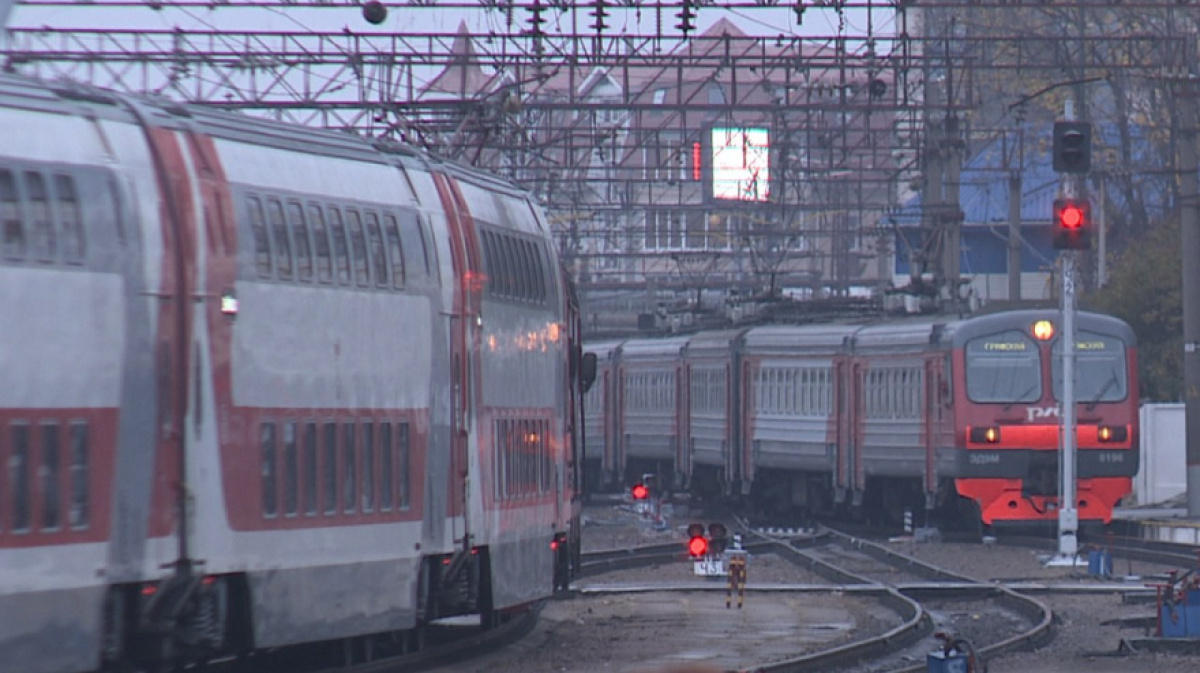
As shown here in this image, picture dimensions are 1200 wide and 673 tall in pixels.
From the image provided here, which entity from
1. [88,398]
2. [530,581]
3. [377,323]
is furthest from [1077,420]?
[88,398]

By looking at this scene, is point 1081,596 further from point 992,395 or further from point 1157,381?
point 1157,381

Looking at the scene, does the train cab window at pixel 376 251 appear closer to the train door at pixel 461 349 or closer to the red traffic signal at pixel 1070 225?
the train door at pixel 461 349

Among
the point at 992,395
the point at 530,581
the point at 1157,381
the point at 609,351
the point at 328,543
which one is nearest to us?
the point at 328,543

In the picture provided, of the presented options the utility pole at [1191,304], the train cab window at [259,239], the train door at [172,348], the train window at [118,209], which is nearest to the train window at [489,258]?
the train cab window at [259,239]

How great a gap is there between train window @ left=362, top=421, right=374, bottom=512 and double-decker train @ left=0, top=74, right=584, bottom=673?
0.07ft

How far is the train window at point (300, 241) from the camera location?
13297 millimetres

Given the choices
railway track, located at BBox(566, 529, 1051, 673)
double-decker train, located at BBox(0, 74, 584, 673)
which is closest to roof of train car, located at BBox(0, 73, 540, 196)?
double-decker train, located at BBox(0, 74, 584, 673)

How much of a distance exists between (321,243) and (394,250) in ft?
2.95

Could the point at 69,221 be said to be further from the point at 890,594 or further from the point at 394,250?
the point at 890,594

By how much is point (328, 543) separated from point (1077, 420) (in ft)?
62.3

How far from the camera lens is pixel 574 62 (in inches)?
1229

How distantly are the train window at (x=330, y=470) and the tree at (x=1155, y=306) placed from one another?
3186 cm

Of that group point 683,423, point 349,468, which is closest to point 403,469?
point 349,468

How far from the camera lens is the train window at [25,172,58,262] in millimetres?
10984
